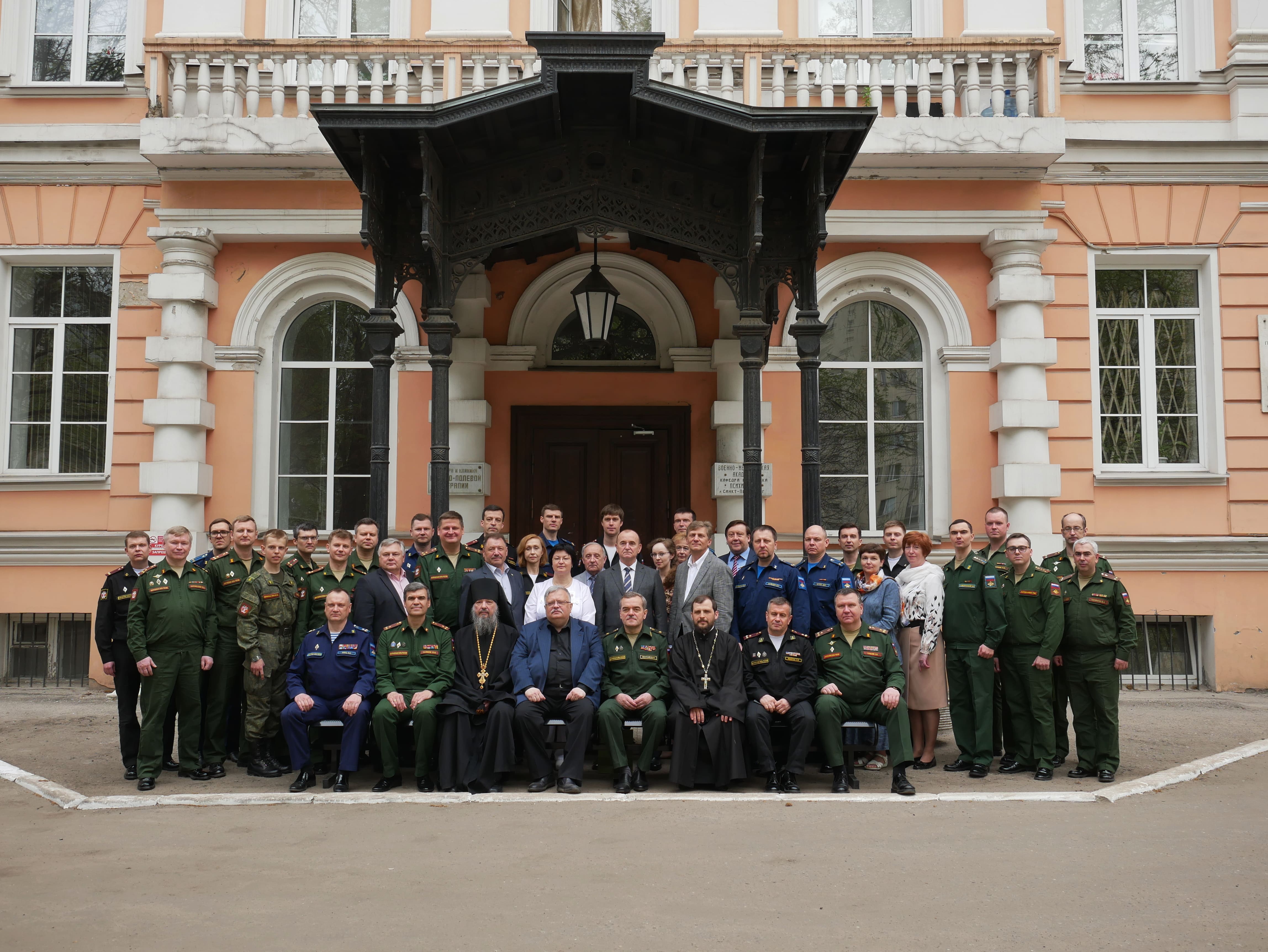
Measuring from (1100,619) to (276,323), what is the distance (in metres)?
8.63

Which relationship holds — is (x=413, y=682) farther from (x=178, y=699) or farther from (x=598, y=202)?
(x=598, y=202)

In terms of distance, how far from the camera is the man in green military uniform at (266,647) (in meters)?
7.39

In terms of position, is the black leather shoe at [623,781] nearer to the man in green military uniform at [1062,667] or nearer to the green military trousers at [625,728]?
the green military trousers at [625,728]

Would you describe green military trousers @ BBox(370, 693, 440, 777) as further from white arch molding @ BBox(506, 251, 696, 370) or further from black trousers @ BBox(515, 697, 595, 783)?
white arch molding @ BBox(506, 251, 696, 370)

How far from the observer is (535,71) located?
10812 mm

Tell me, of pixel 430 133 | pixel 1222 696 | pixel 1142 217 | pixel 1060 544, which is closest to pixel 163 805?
pixel 430 133

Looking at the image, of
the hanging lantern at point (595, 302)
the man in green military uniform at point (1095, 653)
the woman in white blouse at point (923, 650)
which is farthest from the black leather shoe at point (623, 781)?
the hanging lantern at point (595, 302)

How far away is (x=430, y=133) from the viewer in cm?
820

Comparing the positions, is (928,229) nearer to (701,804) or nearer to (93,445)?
(701,804)

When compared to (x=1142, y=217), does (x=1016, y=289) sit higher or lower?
lower

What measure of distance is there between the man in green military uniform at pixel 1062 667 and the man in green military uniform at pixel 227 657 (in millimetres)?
5772

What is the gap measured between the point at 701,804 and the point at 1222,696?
23.3 ft

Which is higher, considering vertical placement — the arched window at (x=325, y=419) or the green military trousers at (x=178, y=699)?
the arched window at (x=325, y=419)

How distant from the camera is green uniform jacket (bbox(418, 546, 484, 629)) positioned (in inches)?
308
